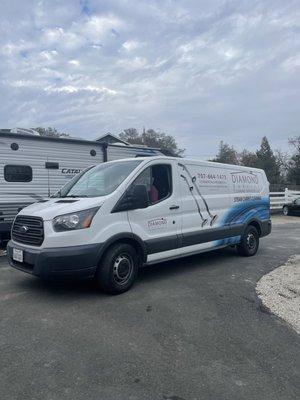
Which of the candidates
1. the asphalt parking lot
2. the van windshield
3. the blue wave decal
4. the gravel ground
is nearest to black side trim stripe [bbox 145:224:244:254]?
the blue wave decal

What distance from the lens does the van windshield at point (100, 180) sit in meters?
6.21

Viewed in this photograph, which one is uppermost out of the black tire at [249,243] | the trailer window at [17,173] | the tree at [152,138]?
the tree at [152,138]

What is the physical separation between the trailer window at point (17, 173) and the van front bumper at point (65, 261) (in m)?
4.06

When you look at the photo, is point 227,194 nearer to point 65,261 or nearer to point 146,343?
point 65,261

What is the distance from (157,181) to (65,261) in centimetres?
222

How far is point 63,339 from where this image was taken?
426 centimetres

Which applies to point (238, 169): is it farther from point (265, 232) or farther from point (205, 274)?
point (205, 274)

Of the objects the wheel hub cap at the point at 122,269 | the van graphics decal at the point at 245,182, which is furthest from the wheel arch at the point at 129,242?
the van graphics decal at the point at 245,182

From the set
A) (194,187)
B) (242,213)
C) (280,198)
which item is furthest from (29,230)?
(280,198)

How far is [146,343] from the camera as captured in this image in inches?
166

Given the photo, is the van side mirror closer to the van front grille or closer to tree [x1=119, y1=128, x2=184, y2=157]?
the van front grille

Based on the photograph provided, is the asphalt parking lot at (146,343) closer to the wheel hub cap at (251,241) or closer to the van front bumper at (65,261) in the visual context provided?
the van front bumper at (65,261)

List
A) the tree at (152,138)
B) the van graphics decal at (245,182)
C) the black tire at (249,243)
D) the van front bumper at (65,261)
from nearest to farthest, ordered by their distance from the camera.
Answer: the van front bumper at (65,261) < the van graphics decal at (245,182) < the black tire at (249,243) < the tree at (152,138)

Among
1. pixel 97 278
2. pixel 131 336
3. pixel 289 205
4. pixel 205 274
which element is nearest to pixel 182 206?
pixel 205 274
